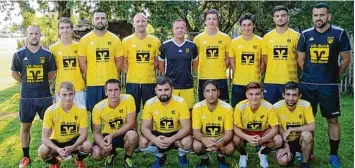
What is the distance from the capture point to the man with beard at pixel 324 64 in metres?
5.26

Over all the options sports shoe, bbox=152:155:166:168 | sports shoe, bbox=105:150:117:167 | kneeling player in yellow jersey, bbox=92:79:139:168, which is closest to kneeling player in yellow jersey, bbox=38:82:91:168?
kneeling player in yellow jersey, bbox=92:79:139:168

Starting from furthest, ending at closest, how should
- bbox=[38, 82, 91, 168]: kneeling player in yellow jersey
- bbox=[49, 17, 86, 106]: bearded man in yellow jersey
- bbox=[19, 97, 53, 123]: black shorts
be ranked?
bbox=[49, 17, 86, 106]: bearded man in yellow jersey, bbox=[19, 97, 53, 123]: black shorts, bbox=[38, 82, 91, 168]: kneeling player in yellow jersey

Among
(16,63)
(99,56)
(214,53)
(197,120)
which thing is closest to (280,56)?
(214,53)

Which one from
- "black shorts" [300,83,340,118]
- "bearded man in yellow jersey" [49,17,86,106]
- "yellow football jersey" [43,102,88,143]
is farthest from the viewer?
"bearded man in yellow jersey" [49,17,86,106]

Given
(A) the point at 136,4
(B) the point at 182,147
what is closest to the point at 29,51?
(B) the point at 182,147

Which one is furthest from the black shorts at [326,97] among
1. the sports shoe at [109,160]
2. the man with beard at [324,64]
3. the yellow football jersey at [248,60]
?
the sports shoe at [109,160]

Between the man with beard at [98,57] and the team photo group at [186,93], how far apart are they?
14 millimetres

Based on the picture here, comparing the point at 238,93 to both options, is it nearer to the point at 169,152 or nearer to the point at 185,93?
the point at 185,93

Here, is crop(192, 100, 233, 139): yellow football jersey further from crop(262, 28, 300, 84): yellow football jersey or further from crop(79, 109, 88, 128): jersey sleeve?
crop(79, 109, 88, 128): jersey sleeve

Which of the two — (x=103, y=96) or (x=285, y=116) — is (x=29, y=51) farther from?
(x=285, y=116)

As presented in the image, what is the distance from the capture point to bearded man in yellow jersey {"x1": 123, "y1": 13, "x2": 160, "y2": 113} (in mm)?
5875

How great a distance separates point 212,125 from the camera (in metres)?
5.23

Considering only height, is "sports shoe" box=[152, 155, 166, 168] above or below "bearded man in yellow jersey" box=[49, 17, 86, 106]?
below

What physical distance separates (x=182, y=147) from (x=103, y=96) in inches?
55.5
